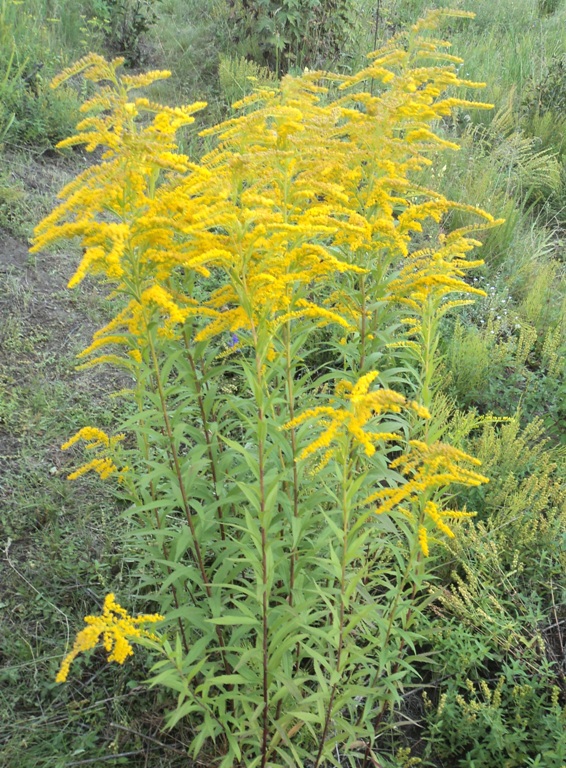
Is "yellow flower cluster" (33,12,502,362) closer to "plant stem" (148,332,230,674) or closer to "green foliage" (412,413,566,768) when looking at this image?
"plant stem" (148,332,230,674)

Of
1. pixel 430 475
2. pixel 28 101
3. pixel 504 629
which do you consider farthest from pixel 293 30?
pixel 430 475

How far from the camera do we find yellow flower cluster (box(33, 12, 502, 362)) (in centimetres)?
153

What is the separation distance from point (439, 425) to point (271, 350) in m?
0.73

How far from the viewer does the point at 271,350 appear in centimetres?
177

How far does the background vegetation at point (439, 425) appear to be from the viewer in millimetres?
2326

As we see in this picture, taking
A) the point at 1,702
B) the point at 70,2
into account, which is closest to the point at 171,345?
the point at 1,702

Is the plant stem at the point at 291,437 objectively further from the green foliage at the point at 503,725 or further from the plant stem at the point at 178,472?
the green foliage at the point at 503,725

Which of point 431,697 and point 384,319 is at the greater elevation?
point 384,319

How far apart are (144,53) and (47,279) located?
3767 mm

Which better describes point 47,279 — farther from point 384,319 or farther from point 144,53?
point 144,53

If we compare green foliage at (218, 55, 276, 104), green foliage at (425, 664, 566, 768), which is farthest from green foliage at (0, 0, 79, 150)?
green foliage at (425, 664, 566, 768)

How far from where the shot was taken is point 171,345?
6.15 ft

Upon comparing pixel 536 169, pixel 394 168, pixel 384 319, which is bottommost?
pixel 536 169

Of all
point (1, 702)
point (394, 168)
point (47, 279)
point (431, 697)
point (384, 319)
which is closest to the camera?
point (394, 168)
